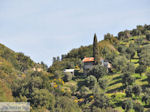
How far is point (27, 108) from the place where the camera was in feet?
163

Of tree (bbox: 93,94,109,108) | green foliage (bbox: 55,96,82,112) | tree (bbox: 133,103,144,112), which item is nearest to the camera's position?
tree (bbox: 133,103,144,112)

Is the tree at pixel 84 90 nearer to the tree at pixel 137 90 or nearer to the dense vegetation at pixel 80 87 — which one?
the dense vegetation at pixel 80 87

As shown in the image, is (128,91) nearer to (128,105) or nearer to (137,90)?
(137,90)

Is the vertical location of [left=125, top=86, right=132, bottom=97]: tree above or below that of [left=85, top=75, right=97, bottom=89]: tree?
below

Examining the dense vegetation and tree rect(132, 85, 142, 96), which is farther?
tree rect(132, 85, 142, 96)

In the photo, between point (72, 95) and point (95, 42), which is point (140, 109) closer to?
point (72, 95)

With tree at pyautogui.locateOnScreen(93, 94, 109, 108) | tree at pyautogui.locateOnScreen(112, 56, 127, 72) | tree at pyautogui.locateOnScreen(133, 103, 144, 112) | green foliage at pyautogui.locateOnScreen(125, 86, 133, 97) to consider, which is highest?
tree at pyautogui.locateOnScreen(112, 56, 127, 72)

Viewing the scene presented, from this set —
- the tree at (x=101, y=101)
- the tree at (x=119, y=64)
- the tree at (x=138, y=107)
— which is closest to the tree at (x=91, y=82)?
the tree at (x=101, y=101)

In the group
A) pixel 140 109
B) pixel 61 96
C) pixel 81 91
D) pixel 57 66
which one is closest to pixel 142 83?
pixel 140 109

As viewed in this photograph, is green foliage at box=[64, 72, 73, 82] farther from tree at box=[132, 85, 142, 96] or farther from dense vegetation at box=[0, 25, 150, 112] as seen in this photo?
tree at box=[132, 85, 142, 96]

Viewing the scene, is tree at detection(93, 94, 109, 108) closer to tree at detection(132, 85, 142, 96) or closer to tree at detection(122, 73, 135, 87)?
tree at detection(132, 85, 142, 96)

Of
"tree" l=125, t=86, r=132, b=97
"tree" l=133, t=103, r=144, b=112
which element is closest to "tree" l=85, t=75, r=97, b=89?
"tree" l=125, t=86, r=132, b=97

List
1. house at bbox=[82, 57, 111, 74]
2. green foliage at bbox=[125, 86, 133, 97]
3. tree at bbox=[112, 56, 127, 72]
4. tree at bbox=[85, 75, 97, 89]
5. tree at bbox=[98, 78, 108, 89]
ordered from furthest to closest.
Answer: house at bbox=[82, 57, 111, 74]
tree at bbox=[112, 56, 127, 72]
tree at bbox=[85, 75, 97, 89]
tree at bbox=[98, 78, 108, 89]
green foliage at bbox=[125, 86, 133, 97]

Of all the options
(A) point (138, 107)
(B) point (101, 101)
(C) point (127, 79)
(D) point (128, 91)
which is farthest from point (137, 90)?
(B) point (101, 101)
